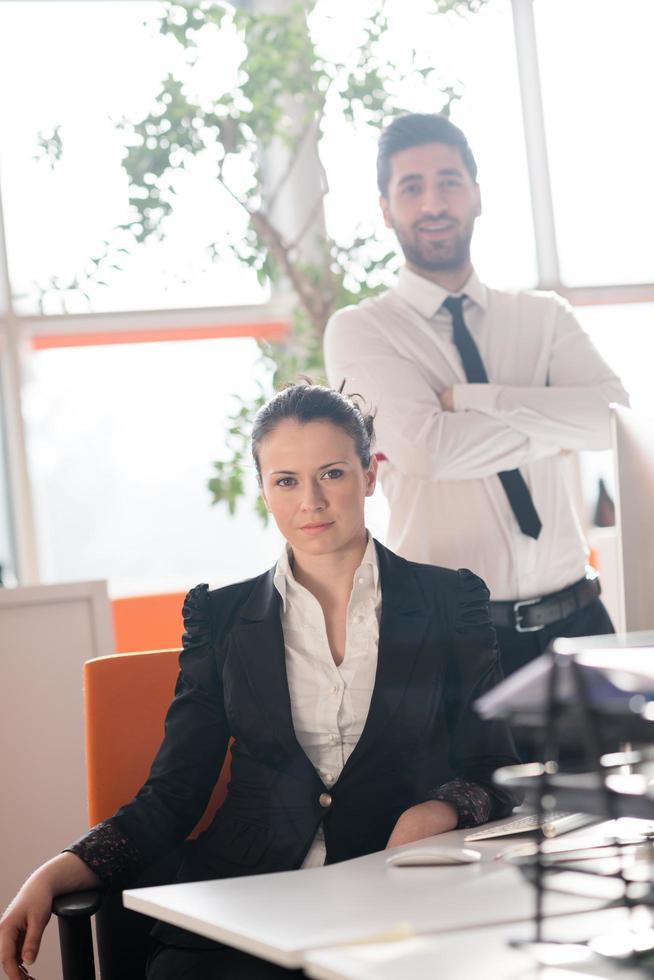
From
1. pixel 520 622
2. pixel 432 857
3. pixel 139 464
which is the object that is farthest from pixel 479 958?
pixel 139 464

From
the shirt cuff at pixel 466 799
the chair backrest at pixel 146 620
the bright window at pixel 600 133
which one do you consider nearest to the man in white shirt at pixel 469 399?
the shirt cuff at pixel 466 799

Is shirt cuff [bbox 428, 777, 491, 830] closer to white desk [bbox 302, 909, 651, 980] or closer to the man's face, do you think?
white desk [bbox 302, 909, 651, 980]

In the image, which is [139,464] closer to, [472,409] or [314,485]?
[472,409]

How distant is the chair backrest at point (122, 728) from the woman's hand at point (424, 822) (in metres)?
0.42

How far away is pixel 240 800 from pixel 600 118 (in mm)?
5006

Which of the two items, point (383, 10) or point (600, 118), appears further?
point (600, 118)

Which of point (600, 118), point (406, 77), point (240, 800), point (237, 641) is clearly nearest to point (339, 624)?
point (237, 641)

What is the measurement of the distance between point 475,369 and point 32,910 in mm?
1484

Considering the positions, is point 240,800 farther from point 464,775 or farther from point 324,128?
point 324,128

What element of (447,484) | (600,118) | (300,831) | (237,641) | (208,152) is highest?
(600,118)

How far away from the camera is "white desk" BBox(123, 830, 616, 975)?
3.65ft

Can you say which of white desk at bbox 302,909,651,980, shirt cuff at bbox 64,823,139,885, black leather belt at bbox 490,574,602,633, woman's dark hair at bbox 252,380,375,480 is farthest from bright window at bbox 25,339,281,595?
white desk at bbox 302,909,651,980

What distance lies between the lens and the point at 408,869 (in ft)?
4.43

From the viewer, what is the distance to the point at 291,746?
1.78m
